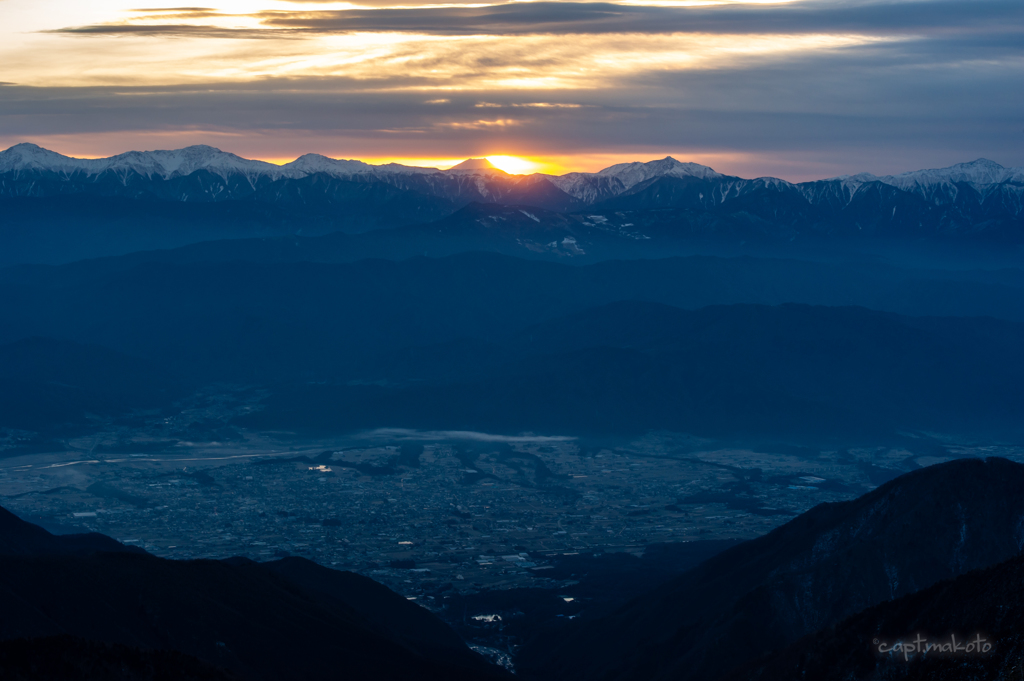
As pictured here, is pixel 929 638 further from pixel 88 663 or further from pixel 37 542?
pixel 37 542

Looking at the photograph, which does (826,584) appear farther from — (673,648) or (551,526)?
(551,526)

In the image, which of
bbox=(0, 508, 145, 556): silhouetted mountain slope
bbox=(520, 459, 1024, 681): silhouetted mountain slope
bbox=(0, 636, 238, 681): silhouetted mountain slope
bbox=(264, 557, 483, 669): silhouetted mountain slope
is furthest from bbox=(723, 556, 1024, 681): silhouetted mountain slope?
bbox=(0, 508, 145, 556): silhouetted mountain slope

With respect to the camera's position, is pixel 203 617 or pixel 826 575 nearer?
pixel 203 617

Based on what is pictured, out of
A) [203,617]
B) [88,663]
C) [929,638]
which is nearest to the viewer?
[88,663]

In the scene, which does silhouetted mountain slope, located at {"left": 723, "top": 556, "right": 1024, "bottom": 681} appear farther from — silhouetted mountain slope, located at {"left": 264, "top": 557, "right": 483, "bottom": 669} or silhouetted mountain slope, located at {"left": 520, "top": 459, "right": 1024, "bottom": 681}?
silhouetted mountain slope, located at {"left": 264, "top": 557, "right": 483, "bottom": 669}

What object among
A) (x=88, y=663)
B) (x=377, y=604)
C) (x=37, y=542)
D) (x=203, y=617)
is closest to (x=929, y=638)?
(x=88, y=663)
